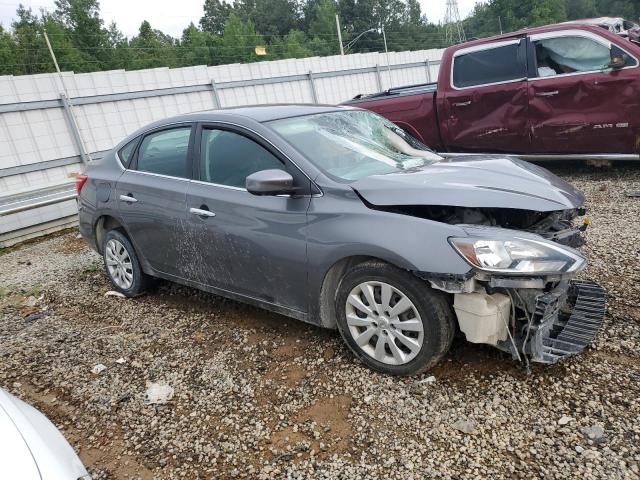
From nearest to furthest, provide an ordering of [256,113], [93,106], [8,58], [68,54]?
[256,113] → [93,106] → [8,58] → [68,54]

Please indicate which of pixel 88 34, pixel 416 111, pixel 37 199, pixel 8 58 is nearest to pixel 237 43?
pixel 88 34

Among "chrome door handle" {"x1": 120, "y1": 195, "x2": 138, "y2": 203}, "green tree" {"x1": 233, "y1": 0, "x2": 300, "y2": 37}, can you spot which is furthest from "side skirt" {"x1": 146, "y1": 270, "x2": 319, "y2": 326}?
"green tree" {"x1": 233, "y1": 0, "x2": 300, "y2": 37}

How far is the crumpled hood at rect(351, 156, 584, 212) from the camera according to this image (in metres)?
2.54

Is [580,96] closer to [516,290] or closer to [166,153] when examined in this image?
[516,290]

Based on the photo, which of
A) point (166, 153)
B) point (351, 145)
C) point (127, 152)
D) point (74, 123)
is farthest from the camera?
point (74, 123)

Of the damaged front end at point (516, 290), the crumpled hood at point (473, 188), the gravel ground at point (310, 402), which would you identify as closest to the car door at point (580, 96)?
the gravel ground at point (310, 402)

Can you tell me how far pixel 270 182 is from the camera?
2.77m

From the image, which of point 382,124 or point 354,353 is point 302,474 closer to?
point 354,353

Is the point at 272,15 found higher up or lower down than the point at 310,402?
higher up

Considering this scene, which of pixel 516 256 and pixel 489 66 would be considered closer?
pixel 516 256

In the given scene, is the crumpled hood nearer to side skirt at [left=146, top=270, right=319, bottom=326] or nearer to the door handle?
side skirt at [left=146, top=270, right=319, bottom=326]

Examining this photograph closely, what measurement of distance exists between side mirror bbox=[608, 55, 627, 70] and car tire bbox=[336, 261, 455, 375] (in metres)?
4.74

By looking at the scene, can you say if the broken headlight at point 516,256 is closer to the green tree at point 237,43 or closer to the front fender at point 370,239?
the front fender at point 370,239

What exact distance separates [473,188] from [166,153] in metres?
2.43
